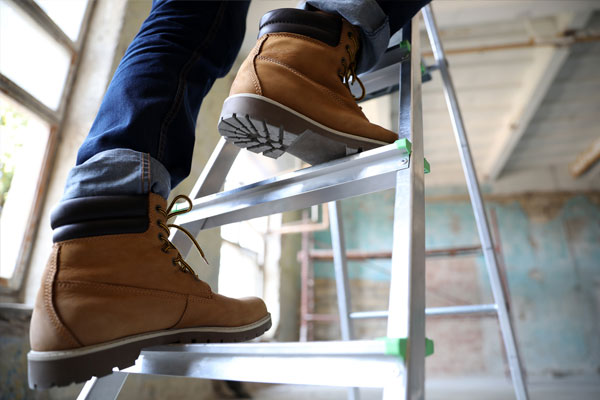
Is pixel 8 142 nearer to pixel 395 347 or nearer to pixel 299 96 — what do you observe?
pixel 299 96

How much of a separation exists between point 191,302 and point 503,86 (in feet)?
15.5

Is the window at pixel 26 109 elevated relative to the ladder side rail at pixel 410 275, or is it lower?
elevated

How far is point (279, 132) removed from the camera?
0.54 m

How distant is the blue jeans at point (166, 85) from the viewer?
47cm

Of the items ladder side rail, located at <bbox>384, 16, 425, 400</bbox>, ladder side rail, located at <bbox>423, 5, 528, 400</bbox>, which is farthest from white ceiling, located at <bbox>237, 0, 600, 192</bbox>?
ladder side rail, located at <bbox>384, 16, 425, 400</bbox>

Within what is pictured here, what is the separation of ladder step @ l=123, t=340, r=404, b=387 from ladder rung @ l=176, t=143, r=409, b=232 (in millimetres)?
241

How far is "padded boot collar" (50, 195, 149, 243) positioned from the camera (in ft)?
1.44

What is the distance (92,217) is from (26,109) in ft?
3.78

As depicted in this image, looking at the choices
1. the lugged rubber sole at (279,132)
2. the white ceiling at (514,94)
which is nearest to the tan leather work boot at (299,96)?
the lugged rubber sole at (279,132)

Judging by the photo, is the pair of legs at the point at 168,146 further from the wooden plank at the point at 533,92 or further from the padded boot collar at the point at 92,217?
the wooden plank at the point at 533,92

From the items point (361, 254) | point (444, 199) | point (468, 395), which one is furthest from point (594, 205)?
point (468, 395)

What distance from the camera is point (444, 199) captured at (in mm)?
6285

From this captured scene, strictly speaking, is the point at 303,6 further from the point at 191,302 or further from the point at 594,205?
the point at 594,205

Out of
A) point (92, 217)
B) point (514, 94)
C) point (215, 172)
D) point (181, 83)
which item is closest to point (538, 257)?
point (514, 94)
